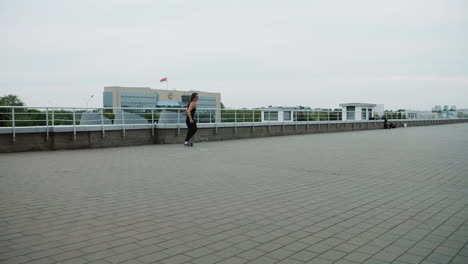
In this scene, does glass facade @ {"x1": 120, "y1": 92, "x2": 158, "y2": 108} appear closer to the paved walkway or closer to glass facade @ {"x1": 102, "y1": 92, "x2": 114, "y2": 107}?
glass facade @ {"x1": 102, "y1": 92, "x2": 114, "y2": 107}

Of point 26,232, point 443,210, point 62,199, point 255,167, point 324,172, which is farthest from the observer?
point 255,167

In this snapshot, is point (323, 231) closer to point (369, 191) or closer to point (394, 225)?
point (394, 225)

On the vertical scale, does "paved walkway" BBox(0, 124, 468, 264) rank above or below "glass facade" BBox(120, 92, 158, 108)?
below

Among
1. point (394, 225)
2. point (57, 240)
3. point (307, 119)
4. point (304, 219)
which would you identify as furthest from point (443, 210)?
point (307, 119)

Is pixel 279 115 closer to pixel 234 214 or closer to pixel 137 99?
pixel 234 214

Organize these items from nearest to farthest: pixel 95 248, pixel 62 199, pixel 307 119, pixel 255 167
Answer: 1. pixel 95 248
2. pixel 62 199
3. pixel 255 167
4. pixel 307 119

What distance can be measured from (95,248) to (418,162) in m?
8.63

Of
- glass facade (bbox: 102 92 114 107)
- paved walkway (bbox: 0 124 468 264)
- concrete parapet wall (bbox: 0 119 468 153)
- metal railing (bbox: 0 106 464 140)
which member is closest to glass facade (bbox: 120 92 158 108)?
glass facade (bbox: 102 92 114 107)

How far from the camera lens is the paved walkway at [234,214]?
3.59m

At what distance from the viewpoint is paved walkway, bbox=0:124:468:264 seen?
359cm

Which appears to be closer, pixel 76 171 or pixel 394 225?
pixel 394 225

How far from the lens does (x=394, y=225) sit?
4.43 m

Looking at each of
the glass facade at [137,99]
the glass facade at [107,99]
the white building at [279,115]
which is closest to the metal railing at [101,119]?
the white building at [279,115]

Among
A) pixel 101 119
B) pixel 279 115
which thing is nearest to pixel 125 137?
pixel 101 119
